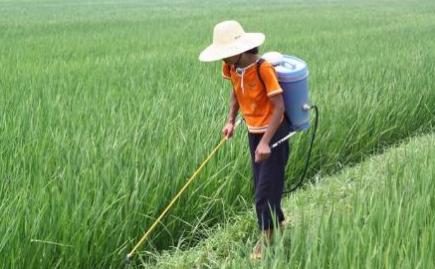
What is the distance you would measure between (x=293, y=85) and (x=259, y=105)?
6.2 inches

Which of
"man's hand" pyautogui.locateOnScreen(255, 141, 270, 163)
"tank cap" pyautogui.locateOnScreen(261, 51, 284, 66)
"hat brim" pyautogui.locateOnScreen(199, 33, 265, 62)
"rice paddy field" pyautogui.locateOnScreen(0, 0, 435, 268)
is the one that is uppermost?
"hat brim" pyautogui.locateOnScreen(199, 33, 265, 62)

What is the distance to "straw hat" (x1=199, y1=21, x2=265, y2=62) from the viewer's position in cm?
246

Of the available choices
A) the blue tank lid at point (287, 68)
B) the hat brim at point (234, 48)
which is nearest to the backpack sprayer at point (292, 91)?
the blue tank lid at point (287, 68)

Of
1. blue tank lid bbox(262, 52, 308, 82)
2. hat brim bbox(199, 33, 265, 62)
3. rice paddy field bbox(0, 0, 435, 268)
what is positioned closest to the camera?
rice paddy field bbox(0, 0, 435, 268)

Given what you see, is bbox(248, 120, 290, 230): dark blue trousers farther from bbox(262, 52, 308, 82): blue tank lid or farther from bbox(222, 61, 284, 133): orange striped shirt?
bbox(262, 52, 308, 82): blue tank lid

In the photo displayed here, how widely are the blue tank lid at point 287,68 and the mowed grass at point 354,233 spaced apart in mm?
524

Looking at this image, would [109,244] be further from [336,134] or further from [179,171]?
[336,134]

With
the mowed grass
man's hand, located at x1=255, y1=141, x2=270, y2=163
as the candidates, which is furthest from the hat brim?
the mowed grass

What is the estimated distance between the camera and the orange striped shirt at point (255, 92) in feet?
8.20

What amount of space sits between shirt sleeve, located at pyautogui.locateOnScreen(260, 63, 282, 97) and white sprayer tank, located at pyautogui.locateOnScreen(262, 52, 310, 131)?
0.26 feet

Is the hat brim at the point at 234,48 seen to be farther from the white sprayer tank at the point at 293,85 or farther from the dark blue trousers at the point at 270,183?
the dark blue trousers at the point at 270,183

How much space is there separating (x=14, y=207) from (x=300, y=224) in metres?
1.05

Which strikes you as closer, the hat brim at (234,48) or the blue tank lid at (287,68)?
the hat brim at (234,48)

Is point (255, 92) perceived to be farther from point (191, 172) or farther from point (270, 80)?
point (191, 172)
